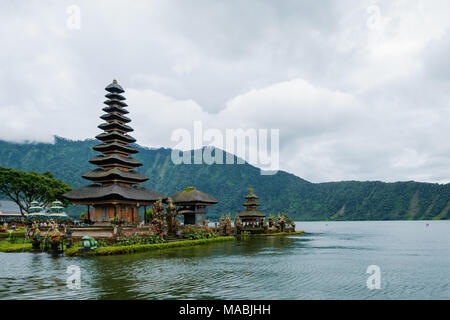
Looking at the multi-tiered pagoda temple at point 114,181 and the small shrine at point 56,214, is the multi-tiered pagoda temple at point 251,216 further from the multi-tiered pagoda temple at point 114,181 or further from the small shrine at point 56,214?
the small shrine at point 56,214

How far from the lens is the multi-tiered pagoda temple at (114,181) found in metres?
41.4

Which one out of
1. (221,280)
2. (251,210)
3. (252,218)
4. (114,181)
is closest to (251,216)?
(252,218)

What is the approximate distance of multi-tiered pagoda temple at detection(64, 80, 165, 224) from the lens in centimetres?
4138

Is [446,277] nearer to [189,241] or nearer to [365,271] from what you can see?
[365,271]

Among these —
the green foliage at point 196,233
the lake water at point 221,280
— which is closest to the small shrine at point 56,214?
the lake water at point 221,280

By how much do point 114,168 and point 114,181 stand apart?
1697mm

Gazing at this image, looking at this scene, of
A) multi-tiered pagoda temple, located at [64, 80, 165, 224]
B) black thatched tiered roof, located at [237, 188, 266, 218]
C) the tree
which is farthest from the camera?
black thatched tiered roof, located at [237, 188, 266, 218]

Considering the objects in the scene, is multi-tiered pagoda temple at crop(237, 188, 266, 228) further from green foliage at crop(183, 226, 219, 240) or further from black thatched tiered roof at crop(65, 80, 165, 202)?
black thatched tiered roof at crop(65, 80, 165, 202)

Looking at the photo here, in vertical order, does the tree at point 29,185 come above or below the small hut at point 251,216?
above

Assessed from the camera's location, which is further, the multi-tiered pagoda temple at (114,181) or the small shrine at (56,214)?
the multi-tiered pagoda temple at (114,181)

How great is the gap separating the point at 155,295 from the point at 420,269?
1676 centimetres

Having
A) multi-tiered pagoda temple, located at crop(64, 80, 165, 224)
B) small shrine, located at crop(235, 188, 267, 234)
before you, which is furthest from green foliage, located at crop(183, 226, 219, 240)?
small shrine, located at crop(235, 188, 267, 234)

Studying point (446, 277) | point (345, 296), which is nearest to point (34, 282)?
point (345, 296)
